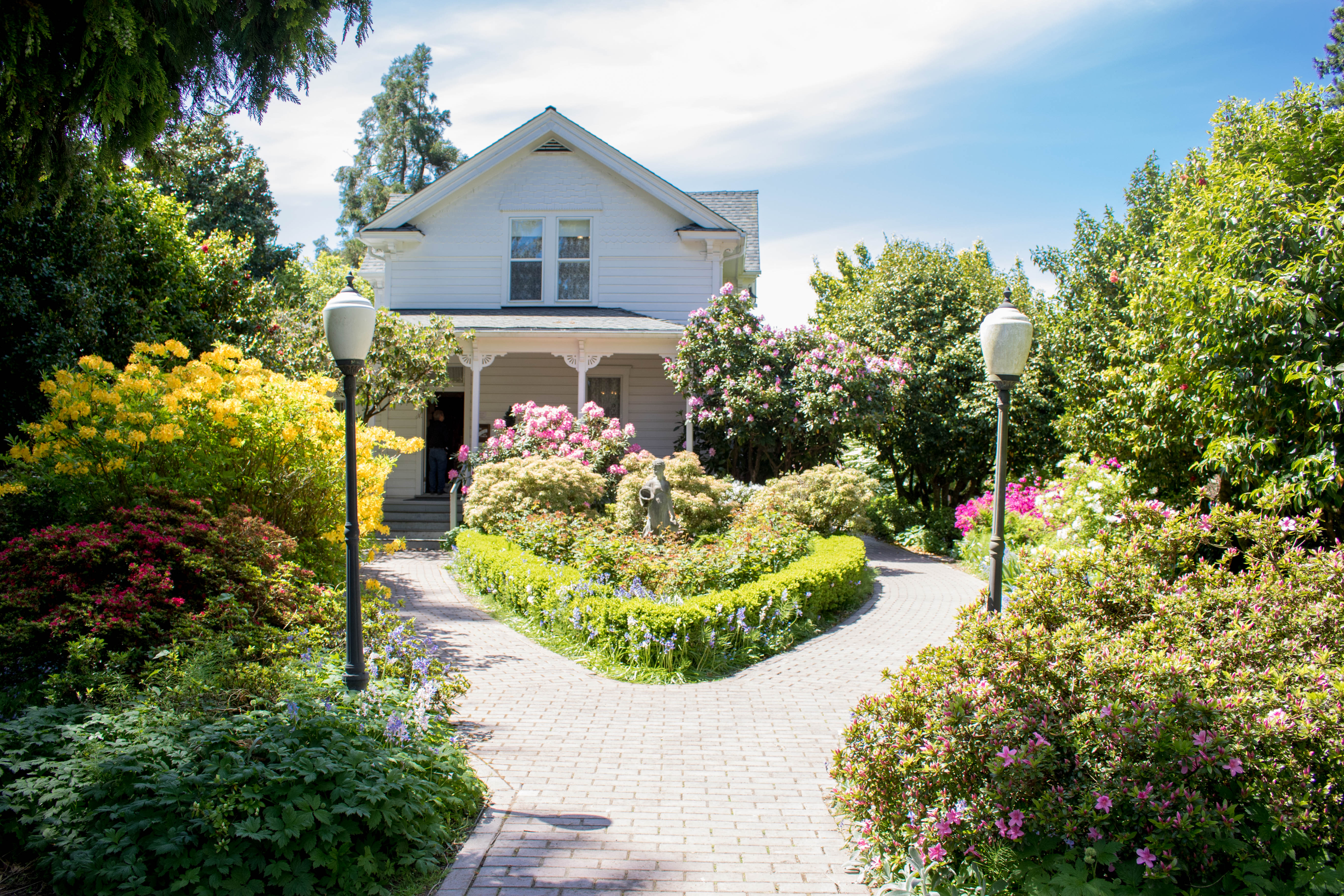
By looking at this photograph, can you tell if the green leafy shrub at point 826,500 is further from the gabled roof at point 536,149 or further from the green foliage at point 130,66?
the green foliage at point 130,66

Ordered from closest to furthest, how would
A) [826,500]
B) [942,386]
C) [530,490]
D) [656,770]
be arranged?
[656,770]
[530,490]
[826,500]
[942,386]

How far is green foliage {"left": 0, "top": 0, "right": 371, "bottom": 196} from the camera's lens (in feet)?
15.8

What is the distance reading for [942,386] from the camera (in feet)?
56.7

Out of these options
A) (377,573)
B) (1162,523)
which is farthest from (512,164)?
(1162,523)

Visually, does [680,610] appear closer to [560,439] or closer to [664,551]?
[664,551]

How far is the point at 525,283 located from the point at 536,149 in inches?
114

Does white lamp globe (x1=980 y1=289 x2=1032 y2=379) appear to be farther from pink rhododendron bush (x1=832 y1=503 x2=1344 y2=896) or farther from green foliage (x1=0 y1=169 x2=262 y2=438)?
green foliage (x1=0 y1=169 x2=262 y2=438)

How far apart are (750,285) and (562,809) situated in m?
21.0

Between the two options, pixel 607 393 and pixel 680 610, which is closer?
pixel 680 610

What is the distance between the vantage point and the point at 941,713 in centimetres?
369

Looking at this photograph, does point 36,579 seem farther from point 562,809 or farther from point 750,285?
point 750,285

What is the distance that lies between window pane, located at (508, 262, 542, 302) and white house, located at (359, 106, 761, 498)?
2cm

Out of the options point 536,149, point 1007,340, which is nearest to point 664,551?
point 1007,340

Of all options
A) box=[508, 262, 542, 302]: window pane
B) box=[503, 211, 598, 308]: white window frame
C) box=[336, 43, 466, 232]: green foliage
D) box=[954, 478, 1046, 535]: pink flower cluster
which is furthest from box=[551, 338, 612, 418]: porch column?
box=[336, 43, 466, 232]: green foliage
